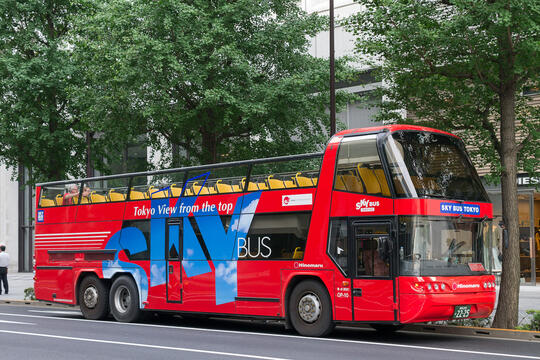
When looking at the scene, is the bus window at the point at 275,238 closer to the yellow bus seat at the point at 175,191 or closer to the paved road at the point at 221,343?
the paved road at the point at 221,343

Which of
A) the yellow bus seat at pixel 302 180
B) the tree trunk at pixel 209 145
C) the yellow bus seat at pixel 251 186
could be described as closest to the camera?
the yellow bus seat at pixel 302 180

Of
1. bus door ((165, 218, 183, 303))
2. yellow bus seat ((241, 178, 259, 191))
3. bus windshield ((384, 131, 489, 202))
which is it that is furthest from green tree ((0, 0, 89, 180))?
bus windshield ((384, 131, 489, 202))

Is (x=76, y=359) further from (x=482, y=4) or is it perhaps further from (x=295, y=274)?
(x=482, y=4)

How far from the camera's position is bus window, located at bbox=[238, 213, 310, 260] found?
15117mm

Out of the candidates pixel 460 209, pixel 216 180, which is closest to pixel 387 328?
pixel 460 209

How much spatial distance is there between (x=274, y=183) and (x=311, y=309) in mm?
2590

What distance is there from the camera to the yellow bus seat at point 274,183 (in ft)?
51.0

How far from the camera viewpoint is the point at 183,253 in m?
17.4

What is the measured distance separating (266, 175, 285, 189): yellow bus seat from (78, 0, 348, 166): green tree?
4654mm

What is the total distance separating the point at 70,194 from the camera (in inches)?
795

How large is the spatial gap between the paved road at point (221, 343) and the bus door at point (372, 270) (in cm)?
58

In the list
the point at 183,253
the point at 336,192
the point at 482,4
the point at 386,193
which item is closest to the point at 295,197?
the point at 336,192

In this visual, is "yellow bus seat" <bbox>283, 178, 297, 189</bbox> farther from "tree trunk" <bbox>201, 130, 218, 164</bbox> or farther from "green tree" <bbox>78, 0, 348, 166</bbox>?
"tree trunk" <bbox>201, 130, 218, 164</bbox>

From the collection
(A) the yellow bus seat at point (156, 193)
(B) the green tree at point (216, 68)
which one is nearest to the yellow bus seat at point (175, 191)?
(A) the yellow bus seat at point (156, 193)
